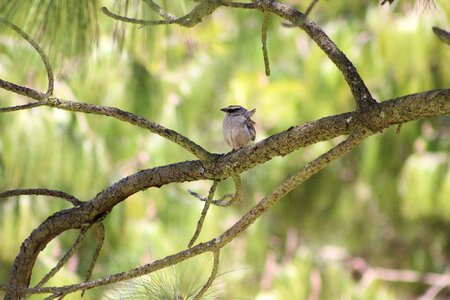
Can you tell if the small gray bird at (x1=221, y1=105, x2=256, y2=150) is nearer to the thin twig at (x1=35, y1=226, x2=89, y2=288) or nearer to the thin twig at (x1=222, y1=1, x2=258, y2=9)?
the thin twig at (x1=35, y1=226, x2=89, y2=288)

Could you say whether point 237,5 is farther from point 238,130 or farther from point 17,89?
point 238,130

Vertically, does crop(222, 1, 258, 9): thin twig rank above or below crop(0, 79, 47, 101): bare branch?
below

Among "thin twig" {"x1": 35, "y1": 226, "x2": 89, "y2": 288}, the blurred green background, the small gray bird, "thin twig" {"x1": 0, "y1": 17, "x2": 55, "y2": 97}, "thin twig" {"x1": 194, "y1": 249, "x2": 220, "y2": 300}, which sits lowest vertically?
"thin twig" {"x1": 194, "y1": 249, "x2": 220, "y2": 300}

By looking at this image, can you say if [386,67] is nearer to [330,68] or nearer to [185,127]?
[330,68]

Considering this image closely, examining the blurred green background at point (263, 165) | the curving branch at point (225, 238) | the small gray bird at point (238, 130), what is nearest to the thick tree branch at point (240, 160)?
the curving branch at point (225, 238)

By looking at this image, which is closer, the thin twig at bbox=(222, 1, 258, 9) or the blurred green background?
the thin twig at bbox=(222, 1, 258, 9)

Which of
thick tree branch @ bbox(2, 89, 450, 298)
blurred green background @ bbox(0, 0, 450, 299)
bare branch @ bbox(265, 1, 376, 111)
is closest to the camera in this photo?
thick tree branch @ bbox(2, 89, 450, 298)

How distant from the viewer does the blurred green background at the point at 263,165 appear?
3.86 metres

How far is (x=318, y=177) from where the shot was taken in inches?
228

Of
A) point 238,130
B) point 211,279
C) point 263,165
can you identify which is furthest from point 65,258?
point 263,165

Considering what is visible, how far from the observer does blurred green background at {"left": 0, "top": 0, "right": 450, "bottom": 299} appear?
152 inches

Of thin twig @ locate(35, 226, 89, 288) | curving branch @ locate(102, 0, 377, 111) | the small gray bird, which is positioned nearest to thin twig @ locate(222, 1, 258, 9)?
curving branch @ locate(102, 0, 377, 111)

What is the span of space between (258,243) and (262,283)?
47 centimetres

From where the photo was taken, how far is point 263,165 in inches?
196
